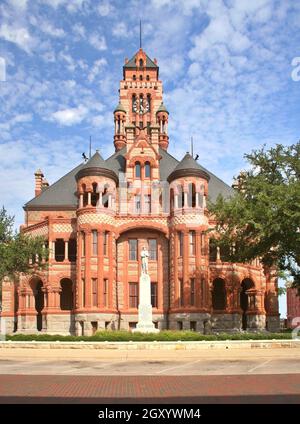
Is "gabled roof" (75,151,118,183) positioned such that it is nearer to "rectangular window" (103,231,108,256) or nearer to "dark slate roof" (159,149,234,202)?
"rectangular window" (103,231,108,256)

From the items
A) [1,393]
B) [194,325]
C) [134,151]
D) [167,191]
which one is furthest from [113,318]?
[1,393]

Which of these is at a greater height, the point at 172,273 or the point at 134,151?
the point at 134,151

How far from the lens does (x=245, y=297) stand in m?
56.2

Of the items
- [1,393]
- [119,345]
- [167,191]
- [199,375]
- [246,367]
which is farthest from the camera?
[167,191]

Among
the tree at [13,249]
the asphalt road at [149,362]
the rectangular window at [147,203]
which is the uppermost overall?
the rectangular window at [147,203]

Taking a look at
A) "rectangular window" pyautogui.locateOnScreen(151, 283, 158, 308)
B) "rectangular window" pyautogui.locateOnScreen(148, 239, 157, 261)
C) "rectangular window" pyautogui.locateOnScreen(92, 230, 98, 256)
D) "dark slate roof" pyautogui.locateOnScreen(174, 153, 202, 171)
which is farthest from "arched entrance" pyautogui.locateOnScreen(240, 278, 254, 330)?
"rectangular window" pyautogui.locateOnScreen(92, 230, 98, 256)

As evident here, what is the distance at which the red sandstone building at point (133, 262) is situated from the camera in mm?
48125

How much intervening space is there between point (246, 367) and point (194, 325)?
26.7m

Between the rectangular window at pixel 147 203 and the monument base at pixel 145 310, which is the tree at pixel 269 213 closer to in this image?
the monument base at pixel 145 310

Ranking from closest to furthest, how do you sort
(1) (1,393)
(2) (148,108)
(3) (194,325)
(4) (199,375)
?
(1) (1,393) < (4) (199,375) < (3) (194,325) < (2) (148,108)

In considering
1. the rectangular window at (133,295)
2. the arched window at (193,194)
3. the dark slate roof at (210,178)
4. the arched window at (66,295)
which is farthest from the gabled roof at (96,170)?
the arched window at (66,295)

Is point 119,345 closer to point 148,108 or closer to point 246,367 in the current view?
point 246,367

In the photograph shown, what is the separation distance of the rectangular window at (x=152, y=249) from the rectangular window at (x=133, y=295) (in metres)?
3.05

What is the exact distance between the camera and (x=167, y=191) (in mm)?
52906
